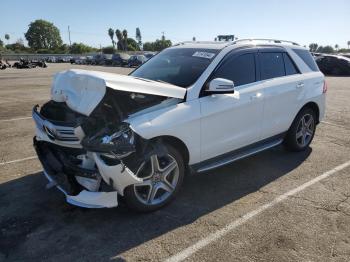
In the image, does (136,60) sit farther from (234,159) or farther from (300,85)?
(234,159)

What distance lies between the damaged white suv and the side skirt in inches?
0.6

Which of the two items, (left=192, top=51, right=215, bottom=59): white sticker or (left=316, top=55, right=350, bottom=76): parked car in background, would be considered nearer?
(left=192, top=51, right=215, bottom=59): white sticker

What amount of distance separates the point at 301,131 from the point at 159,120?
3316mm

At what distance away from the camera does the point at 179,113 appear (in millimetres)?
4211

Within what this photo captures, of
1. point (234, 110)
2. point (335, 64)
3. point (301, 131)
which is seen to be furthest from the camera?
point (335, 64)

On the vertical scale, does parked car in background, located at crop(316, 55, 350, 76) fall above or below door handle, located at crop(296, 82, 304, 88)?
below

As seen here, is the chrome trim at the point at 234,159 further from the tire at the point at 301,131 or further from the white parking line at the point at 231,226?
the white parking line at the point at 231,226

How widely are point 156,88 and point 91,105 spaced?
2.57 feet

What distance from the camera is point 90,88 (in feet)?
12.7

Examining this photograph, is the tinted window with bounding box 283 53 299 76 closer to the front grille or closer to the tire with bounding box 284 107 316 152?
the tire with bounding box 284 107 316 152

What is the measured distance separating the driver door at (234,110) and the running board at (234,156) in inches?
2.9

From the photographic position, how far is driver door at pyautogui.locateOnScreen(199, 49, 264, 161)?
455 centimetres

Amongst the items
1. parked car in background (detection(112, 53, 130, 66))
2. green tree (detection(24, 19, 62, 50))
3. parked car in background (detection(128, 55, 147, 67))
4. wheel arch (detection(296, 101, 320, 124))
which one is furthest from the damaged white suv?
green tree (detection(24, 19, 62, 50))

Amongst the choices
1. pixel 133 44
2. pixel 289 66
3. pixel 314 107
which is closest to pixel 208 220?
pixel 289 66
